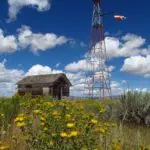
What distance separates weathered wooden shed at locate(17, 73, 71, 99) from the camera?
44344mm

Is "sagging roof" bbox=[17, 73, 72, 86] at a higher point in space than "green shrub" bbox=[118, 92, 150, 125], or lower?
higher

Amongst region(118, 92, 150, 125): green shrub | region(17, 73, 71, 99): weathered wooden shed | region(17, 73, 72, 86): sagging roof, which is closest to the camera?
region(118, 92, 150, 125): green shrub

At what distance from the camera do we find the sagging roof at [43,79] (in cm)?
4473

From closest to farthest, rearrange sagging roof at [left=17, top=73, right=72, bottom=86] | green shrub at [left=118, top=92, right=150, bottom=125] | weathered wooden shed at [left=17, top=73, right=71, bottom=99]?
green shrub at [left=118, top=92, right=150, bottom=125] < weathered wooden shed at [left=17, top=73, right=71, bottom=99] < sagging roof at [left=17, top=73, right=72, bottom=86]

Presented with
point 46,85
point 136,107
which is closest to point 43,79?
point 46,85

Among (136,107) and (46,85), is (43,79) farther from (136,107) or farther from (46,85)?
(136,107)

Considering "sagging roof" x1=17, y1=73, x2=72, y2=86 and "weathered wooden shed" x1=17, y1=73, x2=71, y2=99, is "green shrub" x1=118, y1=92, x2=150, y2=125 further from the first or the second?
"sagging roof" x1=17, y1=73, x2=72, y2=86

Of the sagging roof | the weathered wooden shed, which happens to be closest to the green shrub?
the weathered wooden shed

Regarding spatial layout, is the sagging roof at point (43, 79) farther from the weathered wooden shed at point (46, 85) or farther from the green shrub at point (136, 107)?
the green shrub at point (136, 107)

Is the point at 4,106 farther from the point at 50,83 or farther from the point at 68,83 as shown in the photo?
the point at 68,83

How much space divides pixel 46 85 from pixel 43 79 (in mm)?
1808

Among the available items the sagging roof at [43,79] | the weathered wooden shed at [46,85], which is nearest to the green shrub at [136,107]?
the weathered wooden shed at [46,85]

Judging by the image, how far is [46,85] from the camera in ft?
146

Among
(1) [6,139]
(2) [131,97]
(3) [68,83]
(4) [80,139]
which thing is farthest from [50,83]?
(4) [80,139]
